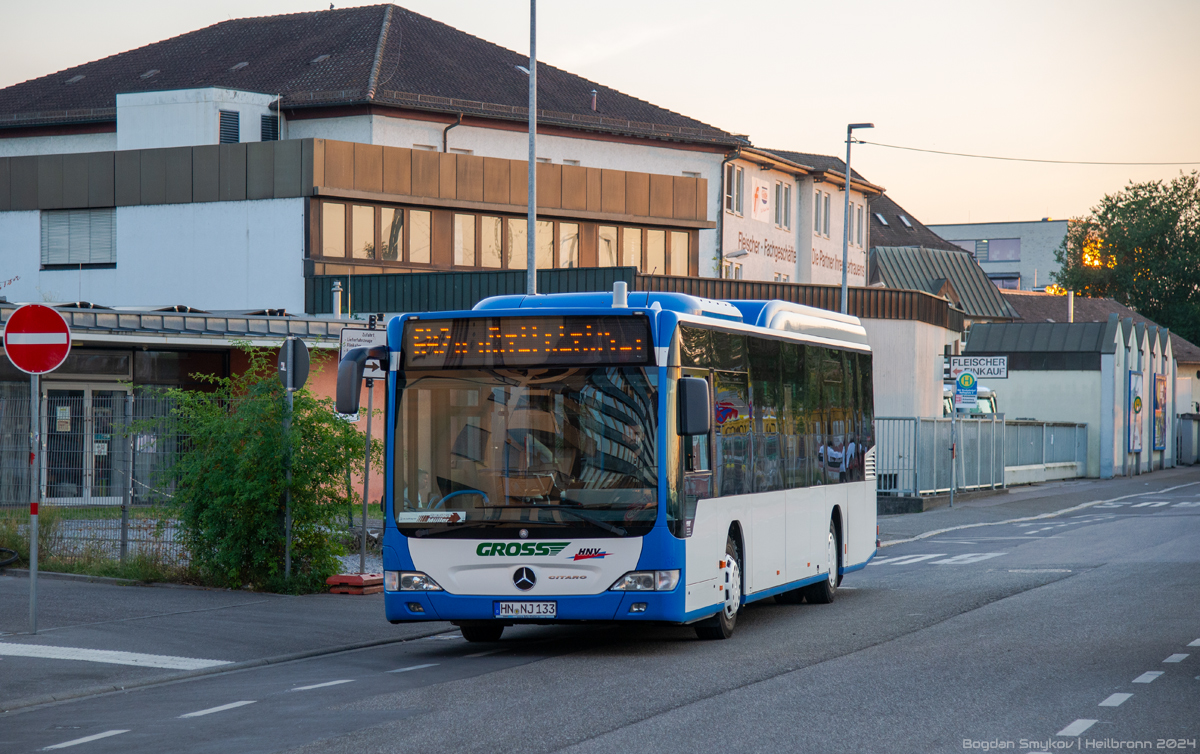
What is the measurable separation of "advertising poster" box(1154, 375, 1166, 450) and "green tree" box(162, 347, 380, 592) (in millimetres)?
53751

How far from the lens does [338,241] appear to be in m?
39.4

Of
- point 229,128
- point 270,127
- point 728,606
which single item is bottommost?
point 728,606

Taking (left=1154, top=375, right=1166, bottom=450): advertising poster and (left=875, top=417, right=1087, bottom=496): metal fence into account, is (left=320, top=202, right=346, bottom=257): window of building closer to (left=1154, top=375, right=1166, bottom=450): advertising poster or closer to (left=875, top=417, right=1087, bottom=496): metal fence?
(left=875, top=417, right=1087, bottom=496): metal fence

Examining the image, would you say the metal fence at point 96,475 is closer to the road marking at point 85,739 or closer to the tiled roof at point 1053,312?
the road marking at point 85,739

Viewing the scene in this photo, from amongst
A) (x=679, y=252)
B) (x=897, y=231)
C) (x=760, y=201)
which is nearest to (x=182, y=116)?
(x=679, y=252)

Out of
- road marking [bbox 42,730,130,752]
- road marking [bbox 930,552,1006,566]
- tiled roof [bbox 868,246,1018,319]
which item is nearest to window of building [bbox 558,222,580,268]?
road marking [bbox 930,552,1006,566]

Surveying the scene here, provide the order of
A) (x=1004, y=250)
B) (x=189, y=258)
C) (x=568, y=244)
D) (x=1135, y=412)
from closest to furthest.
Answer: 1. (x=189, y=258)
2. (x=568, y=244)
3. (x=1135, y=412)
4. (x=1004, y=250)

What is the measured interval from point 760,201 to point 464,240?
19.2m

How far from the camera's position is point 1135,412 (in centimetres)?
5819

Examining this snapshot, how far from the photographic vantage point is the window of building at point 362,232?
3956 cm

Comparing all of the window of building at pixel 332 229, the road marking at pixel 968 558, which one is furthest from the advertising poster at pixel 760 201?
the road marking at pixel 968 558

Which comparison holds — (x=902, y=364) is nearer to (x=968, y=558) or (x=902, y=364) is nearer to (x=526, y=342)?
(x=968, y=558)

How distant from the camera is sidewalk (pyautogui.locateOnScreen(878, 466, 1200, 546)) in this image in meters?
29.4

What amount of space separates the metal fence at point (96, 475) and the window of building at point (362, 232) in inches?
875
